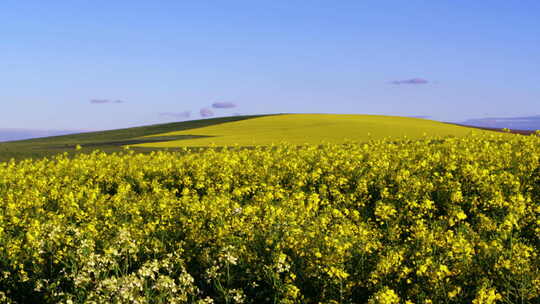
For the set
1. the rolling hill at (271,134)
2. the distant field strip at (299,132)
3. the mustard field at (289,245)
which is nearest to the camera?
the mustard field at (289,245)

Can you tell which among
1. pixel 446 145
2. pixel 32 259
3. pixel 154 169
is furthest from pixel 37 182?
pixel 446 145

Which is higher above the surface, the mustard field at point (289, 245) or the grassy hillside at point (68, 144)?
the grassy hillside at point (68, 144)

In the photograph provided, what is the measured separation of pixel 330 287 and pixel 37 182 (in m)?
9.53

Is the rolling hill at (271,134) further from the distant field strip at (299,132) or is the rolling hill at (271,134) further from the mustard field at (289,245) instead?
the mustard field at (289,245)

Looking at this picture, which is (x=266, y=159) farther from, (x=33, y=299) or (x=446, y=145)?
(x=33, y=299)

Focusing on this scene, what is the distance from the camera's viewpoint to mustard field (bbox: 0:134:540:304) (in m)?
5.98

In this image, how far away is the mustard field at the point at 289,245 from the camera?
235 inches

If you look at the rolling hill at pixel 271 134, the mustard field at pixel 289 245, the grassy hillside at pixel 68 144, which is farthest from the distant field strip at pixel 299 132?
the mustard field at pixel 289 245

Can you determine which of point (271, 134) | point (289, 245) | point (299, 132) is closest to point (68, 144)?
point (271, 134)

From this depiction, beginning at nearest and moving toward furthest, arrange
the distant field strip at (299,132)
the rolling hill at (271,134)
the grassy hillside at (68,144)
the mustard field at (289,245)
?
1. the mustard field at (289,245)
2. the grassy hillside at (68,144)
3. the rolling hill at (271,134)
4. the distant field strip at (299,132)

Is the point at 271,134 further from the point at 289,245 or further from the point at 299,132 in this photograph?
the point at 289,245

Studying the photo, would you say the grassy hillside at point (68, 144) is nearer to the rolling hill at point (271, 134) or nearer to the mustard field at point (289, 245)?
the rolling hill at point (271, 134)

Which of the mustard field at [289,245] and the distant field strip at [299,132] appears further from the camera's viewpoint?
the distant field strip at [299,132]

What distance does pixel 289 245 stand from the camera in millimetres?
6863
